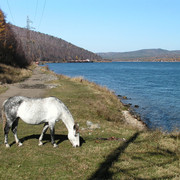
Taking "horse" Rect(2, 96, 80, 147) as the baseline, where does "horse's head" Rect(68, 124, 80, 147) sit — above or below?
below

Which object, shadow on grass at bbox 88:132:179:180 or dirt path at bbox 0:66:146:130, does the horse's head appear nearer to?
shadow on grass at bbox 88:132:179:180

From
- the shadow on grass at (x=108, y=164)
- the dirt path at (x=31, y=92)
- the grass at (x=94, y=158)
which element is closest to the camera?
the shadow on grass at (x=108, y=164)

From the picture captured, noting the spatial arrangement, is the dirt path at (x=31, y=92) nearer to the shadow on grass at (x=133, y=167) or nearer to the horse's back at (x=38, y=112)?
the shadow on grass at (x=133, y=167)

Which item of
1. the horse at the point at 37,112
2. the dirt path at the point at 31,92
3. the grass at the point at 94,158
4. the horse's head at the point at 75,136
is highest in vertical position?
the horse at the point at 37,112

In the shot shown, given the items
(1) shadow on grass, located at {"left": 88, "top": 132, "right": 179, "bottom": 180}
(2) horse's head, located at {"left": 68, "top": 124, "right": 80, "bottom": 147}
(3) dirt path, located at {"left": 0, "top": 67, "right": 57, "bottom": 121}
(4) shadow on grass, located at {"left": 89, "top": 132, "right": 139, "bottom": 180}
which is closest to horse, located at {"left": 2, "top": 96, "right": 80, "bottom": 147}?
(2) horse's head, located at {"left": 68, "top": 124, "right": 80, "bottom": 147}

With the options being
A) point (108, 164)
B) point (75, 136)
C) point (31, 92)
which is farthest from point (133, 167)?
point (31, 92)

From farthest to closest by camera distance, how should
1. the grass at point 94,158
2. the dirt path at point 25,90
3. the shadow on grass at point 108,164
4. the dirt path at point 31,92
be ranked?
1. the dirt path at point 25,90
2. the dirt path at point 31,92
3. the grass at point 94,158
4. the shadow on grass at point 108,164

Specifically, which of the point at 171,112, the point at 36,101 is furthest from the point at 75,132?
the point at 171,112

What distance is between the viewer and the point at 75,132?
28.9ft

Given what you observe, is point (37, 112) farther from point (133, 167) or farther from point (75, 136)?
point (133, 167)

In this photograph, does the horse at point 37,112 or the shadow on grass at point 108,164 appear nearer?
the shadow on grass at point 108,164

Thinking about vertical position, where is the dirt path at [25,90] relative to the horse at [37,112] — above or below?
below

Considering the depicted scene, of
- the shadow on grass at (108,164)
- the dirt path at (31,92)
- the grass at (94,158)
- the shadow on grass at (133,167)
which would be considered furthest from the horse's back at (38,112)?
the dirt path at (31,92)

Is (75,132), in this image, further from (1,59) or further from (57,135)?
(1,59)
